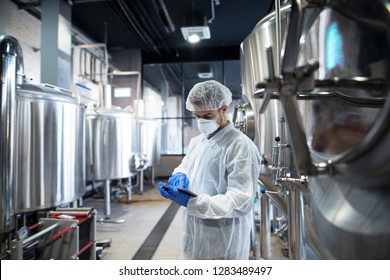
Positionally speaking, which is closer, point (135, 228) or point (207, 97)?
point (207, 97)

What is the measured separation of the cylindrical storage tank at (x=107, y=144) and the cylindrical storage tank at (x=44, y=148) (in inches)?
35.0

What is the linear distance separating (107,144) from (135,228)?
961 mm

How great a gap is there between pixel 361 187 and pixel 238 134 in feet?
1.68

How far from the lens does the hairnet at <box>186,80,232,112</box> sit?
93 cm

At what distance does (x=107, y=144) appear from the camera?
2.53 metres

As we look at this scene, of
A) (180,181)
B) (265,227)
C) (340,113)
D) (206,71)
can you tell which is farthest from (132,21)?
(340,113)

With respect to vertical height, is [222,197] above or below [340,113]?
below

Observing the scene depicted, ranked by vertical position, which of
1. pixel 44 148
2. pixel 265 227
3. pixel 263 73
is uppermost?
pixel 263 73

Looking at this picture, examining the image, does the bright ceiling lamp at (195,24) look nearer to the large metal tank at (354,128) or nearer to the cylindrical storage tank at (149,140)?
the cylindrical storage tank at (149,140)

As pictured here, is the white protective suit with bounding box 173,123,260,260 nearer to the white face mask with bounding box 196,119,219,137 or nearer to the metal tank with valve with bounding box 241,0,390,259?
the white face mask with bounding box 196,119,219,137

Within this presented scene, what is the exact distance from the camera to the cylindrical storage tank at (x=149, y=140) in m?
3.56

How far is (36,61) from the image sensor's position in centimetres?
270

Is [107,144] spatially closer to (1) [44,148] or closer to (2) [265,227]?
(1) [44,148]

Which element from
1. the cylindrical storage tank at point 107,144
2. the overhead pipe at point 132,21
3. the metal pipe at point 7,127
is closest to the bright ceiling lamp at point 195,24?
the overhead pipe at point 132,21
